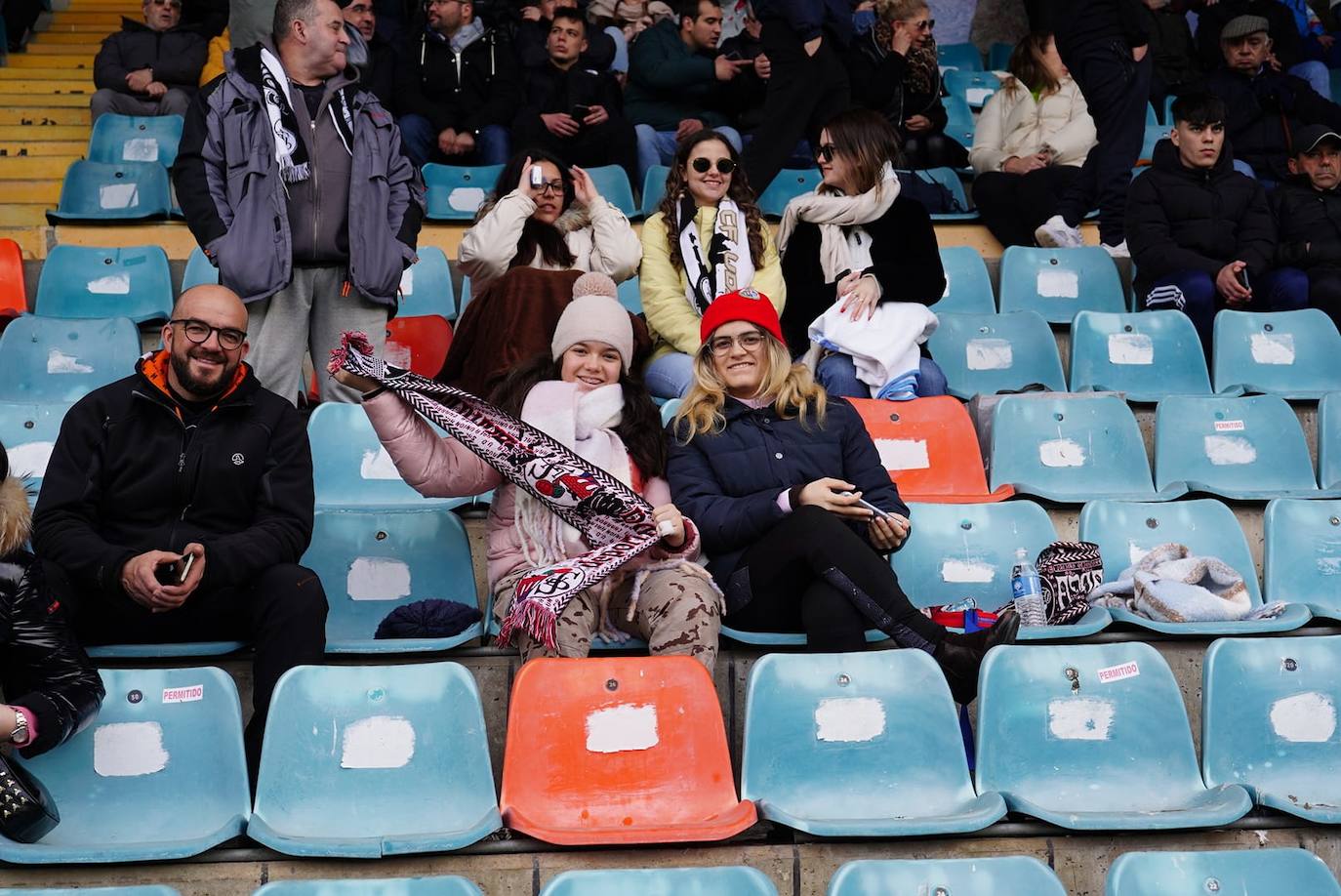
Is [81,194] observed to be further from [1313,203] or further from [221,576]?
[1313,203]

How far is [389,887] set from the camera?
100.0 inches

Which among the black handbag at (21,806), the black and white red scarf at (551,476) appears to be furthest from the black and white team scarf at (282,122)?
the black handbag at (21,806)

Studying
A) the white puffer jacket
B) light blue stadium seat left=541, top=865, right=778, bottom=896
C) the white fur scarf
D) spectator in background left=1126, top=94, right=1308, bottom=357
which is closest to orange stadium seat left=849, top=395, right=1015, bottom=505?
the white fur scarf

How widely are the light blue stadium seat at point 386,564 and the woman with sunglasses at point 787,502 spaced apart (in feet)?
1.82

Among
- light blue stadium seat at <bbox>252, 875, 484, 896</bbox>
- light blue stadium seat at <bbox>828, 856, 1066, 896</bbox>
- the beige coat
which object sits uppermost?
the beige coat

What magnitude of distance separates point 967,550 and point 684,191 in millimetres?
1654

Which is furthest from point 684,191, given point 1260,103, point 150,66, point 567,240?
point 1260,103

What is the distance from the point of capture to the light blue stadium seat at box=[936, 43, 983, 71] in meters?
8.76

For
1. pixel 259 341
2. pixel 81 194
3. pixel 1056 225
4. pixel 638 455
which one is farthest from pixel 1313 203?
pixel 81 194

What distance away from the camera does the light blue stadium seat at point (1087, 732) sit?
3.30 m

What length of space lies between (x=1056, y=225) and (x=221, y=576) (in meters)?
4.05

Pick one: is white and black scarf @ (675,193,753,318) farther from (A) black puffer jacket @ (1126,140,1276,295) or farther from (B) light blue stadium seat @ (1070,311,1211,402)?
(A) black puffer jacket @ (1126,140,1276,295)

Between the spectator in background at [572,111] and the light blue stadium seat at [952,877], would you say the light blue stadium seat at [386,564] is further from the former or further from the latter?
the spectator in background at [572,111]

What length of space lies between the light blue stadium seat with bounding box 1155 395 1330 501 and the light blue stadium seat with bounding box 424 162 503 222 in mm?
3100
